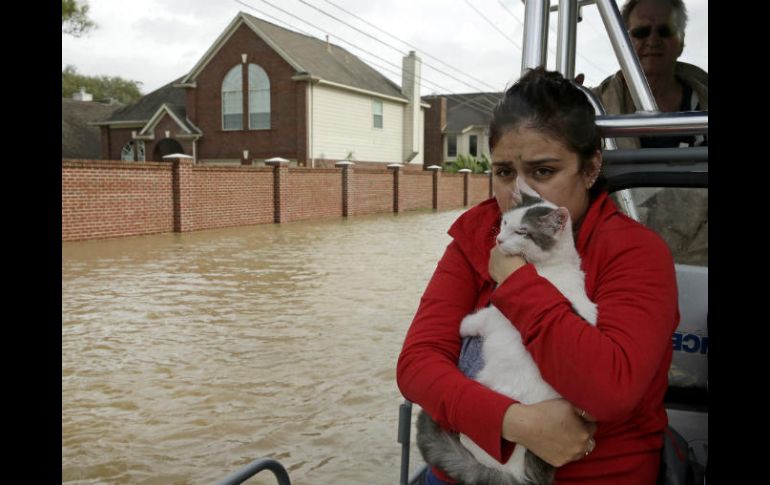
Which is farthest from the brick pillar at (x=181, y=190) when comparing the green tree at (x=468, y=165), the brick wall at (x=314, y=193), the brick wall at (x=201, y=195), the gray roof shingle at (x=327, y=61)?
the green tree at (x=468, y=165)

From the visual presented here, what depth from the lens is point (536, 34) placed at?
2236 millimetres

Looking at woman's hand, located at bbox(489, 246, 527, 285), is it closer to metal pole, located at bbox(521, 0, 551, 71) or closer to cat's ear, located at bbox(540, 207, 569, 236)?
cat's ear, located at bbox(540, 207, 569, 236)

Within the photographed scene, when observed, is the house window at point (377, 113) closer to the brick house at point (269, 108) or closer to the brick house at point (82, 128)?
the brick house at point (269, 108)

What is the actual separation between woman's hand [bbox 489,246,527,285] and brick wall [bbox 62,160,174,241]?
15.7m

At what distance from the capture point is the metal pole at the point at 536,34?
2.22 meters

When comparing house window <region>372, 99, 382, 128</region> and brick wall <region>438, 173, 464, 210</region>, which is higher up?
house window <region>372, 99, 382, 128</region>

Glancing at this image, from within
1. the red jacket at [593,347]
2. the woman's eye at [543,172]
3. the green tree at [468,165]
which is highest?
the green tree at [468,165]

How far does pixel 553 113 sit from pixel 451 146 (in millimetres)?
51225

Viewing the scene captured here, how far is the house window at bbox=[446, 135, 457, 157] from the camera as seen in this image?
170 feet

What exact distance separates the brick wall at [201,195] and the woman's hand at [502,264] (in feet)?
34.4

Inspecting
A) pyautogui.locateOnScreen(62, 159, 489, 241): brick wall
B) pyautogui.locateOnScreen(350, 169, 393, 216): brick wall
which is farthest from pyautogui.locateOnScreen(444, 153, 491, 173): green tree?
pyautogui.locateOnScreen(350, 169, 393, 216): brick wall

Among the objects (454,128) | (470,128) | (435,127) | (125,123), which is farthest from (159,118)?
(454,128)

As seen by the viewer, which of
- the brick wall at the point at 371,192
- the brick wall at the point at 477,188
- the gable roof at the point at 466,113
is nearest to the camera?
the brick wall at the point at 371,192
